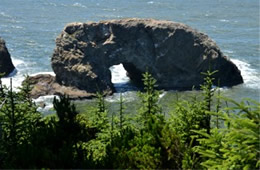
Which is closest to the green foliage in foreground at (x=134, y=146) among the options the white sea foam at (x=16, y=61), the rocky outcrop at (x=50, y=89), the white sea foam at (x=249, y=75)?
the rocky outcrop at (x=50, y=89)

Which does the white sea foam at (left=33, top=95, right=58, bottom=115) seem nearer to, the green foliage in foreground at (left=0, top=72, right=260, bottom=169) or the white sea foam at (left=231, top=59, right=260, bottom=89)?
the white sea foam at (left=231, top=59, right=260, bottom=89)

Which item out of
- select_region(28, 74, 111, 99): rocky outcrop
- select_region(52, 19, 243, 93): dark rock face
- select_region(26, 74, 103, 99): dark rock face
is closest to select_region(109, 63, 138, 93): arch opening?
select_region(52, 19, 243, 93): dark rock face

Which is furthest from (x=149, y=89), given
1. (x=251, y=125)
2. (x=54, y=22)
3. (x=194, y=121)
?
(x=54, y=22)

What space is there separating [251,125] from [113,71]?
176 feet

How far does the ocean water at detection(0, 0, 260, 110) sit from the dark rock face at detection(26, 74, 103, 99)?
2.69 meters

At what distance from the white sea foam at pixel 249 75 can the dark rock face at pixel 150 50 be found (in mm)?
1431

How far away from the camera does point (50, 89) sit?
5384 cm

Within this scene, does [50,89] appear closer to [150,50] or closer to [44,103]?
[44,103]

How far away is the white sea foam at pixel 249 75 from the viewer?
183ft

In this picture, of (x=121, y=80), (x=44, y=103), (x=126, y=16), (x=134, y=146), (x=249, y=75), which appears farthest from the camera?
(x=126, y=16)

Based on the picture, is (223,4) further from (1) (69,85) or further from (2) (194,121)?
(2) (194,121)

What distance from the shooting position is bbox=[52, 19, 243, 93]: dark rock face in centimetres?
5562

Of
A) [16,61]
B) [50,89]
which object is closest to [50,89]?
[50,89]

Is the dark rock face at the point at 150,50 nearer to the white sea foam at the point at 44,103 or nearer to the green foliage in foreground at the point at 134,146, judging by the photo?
the white sea foam at the point at 44,103
